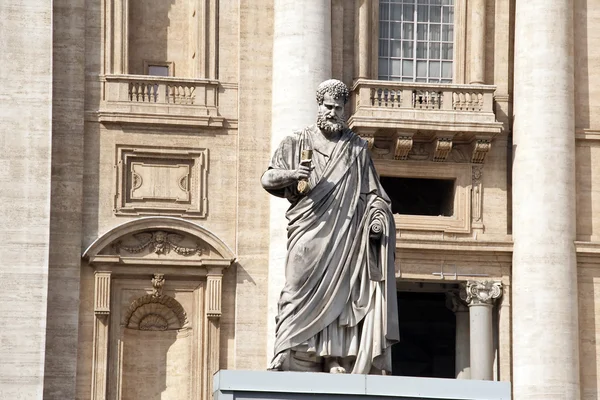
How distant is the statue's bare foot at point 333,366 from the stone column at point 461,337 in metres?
17.9

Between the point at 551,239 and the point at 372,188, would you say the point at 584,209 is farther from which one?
the point at 372,188

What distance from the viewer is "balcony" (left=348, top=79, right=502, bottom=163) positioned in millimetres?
33625

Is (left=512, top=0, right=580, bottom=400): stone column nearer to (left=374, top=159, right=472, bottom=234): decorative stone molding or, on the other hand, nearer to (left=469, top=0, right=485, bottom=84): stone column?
(left=469, top=0, right=485, bottom=84): stone column

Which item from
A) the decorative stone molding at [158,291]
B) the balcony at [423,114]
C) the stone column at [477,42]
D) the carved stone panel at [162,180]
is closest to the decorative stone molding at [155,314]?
the decorative stone molding at [158,291]

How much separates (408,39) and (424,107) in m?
1.37

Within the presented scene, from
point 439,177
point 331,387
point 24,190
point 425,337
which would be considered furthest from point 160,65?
point 331,387

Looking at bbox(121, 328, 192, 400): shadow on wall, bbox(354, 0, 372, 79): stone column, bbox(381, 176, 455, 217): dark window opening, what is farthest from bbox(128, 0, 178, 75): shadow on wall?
bbox(121, 328, 192, 400): shadow on wall

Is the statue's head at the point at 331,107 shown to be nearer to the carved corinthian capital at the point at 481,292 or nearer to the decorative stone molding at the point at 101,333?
the decorative stone molding at the point at 101,333

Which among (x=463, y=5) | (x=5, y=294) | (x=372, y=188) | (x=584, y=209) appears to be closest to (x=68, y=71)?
(x=5, y=294)

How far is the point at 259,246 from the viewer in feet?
110

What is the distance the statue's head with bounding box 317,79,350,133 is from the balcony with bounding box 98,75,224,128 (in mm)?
16980

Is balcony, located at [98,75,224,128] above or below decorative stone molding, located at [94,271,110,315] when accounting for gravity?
above

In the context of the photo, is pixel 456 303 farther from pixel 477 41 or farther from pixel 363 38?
pixel 363 38

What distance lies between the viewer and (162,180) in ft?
111
